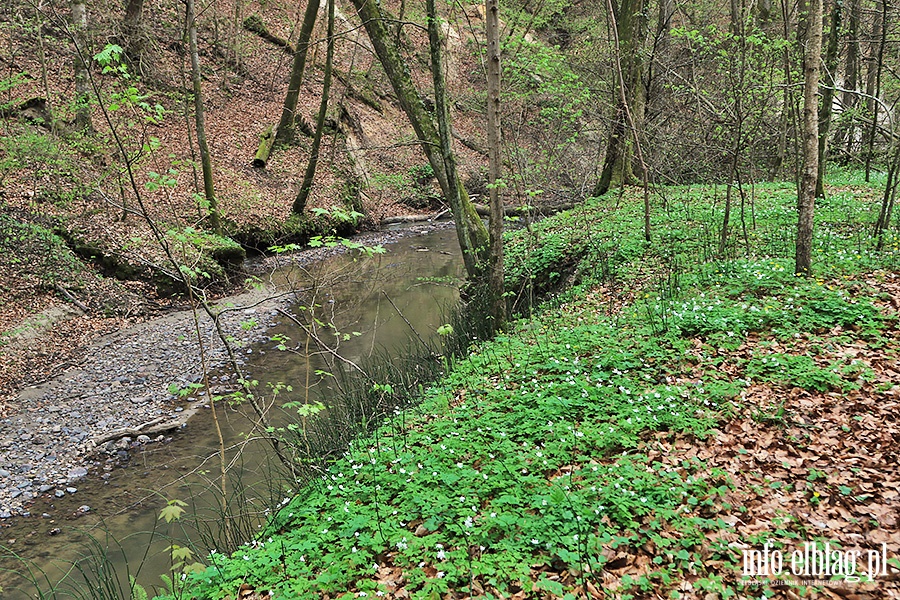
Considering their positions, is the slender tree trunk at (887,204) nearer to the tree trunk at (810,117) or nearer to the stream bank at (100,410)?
the tree trunk at (810,117)

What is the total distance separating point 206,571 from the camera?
352 cm

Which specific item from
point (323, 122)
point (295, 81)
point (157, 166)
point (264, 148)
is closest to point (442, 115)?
point (157, 166)

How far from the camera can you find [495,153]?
22.6 feet

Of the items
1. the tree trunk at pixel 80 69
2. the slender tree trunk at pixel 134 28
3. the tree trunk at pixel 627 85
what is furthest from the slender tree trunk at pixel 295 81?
the tree trunk at pixel 627 85

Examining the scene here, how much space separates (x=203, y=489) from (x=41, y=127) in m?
12.2

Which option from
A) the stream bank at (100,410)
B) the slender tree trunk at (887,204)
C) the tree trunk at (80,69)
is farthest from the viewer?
the tree trunk at (80,69)

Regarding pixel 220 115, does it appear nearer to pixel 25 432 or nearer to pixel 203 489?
pixel 25 432

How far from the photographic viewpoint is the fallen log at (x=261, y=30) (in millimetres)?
22875

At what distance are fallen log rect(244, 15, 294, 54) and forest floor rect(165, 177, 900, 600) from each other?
73.9ft

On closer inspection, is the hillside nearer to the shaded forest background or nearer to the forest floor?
the shaded forest background

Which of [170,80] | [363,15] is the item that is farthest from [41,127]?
[363,15]

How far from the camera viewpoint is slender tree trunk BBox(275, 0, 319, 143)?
51.5 feet

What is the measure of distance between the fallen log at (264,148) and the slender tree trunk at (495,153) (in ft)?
42.9

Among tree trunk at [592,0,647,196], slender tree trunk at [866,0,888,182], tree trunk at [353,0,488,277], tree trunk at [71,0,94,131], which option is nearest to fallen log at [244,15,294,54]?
tree trunk at [71,0,94,131]
